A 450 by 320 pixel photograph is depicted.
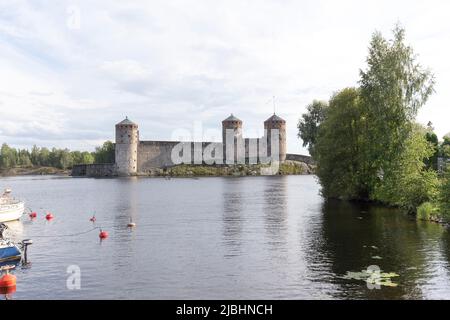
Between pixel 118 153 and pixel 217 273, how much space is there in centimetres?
9540

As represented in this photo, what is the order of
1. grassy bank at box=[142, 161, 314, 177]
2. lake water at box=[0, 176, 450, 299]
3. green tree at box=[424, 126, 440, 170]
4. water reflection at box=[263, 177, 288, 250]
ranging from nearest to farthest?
1. lake water at box=[0, 176, 450, 299]
2. water reflection at box=[263, 177, 288, 250]
3. green tree at box=[424, 126, 440, 170]
4. grassy bank at box=[142, 161, 314, 177]

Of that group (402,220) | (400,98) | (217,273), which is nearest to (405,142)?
(400,98)

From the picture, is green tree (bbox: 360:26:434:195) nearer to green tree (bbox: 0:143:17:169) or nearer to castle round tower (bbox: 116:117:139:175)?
castle round tower (bbox: 116:117:139:175)

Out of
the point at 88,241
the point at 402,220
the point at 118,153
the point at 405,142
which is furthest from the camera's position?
the point at 118,153

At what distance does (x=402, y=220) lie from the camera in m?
28.8

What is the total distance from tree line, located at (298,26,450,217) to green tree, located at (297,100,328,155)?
25433 mm

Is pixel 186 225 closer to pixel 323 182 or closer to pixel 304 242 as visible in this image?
pixel 304 242

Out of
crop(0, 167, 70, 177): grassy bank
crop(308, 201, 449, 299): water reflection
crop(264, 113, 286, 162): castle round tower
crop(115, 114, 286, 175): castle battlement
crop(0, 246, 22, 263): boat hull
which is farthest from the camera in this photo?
crop(0, 167, 70, 177): grassy bank

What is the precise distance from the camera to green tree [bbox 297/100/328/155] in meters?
66.8

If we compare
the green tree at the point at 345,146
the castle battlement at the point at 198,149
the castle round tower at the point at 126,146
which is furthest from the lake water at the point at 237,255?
the castle battlement at the point at 198,149

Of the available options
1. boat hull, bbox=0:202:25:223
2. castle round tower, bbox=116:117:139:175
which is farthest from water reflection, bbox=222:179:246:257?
castle round tower, bbox=116:117:139:175

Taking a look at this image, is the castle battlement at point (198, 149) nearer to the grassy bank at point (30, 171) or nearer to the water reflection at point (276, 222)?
the grassy bank at point (30, 171)

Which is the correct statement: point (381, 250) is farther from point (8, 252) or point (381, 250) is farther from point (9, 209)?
point (9, 209)

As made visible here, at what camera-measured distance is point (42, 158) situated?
16388 cm
